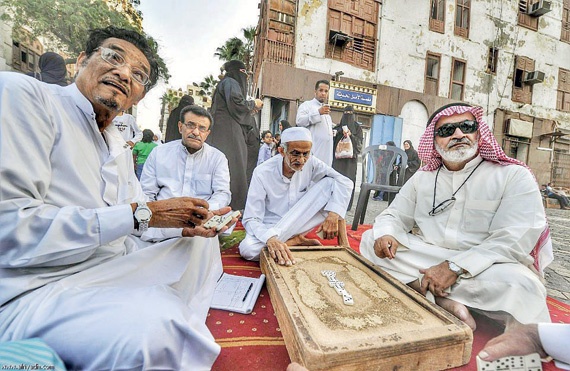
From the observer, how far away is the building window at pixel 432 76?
12.2 metres

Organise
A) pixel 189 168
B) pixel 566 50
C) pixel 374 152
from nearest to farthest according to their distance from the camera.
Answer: pixel 189 168, pixel 374 152, pixel 566 50

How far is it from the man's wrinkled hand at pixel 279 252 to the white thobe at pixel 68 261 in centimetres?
89

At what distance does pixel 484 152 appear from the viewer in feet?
6.48

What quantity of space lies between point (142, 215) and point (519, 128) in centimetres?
1743

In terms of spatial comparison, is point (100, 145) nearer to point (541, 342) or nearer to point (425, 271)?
point (425, 271)

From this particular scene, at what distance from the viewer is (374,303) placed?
145 cm

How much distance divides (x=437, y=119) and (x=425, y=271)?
45.1 inches

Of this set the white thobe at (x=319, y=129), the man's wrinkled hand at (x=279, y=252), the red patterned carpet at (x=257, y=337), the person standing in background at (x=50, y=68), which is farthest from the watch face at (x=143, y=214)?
the white thobe at (x=319, y=129)

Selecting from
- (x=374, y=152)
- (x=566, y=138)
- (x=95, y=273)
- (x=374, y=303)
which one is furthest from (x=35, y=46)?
(x=566, y=138)

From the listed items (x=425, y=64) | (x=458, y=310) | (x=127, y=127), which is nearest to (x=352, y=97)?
(x=425, y=64)

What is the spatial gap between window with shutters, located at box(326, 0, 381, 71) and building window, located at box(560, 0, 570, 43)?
10.9 meters

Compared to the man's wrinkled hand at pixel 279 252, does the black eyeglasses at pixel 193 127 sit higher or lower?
higher

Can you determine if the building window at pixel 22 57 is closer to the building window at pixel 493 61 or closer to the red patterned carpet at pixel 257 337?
the red patterned carpet at pixel 257 337

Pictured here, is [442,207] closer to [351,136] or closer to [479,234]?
[479,234]
